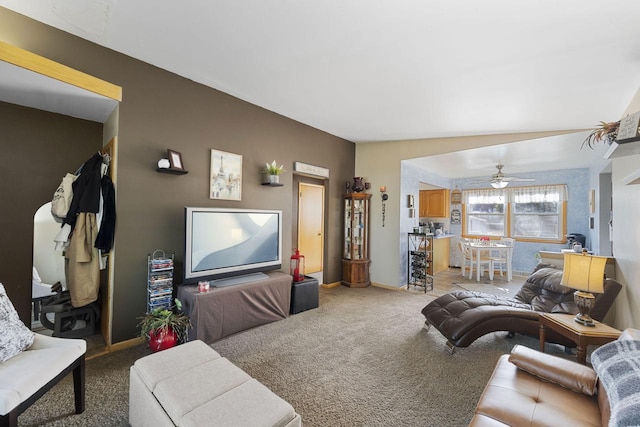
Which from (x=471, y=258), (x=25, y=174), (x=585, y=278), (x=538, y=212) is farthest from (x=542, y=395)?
(x=538, y=212)

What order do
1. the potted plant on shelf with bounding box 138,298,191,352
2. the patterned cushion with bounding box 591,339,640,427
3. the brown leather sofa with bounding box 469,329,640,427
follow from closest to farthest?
the patterned cushion with bounding box 591,339,640,427 → the brown leather sofa with bounding box 469,329,640,427 → the potted plant on shelf with bounding box 138,298,191,352

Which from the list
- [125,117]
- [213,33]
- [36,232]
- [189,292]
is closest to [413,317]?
[189,292]

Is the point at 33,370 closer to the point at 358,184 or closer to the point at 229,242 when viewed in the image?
the point at 229,242

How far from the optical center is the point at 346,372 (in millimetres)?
2264

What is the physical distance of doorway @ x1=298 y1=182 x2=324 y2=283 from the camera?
15.3ft

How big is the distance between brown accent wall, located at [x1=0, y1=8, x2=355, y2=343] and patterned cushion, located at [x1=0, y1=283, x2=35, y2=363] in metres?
0.93

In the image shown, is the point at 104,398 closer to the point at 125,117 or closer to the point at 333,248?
the point at 125,117

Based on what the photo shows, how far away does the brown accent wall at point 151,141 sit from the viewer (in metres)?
2.37

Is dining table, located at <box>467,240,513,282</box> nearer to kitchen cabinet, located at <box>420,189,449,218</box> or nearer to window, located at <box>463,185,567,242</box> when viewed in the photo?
window, located at <box>463,185,567,242</box>

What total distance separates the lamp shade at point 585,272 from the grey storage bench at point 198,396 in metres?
2.36

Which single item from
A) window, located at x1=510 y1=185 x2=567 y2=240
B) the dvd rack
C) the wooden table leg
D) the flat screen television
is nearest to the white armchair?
the dvd rack

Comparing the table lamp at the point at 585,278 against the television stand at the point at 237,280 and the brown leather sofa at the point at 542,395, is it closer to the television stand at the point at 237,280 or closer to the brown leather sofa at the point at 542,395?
the brown leather sofa at the point at 542,395

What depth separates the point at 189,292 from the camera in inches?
A: 105

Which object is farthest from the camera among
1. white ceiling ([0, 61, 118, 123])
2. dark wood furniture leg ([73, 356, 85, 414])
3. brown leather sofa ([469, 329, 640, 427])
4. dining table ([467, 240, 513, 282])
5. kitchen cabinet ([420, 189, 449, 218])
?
kitchen cabinet ([420, 189, 449, 218])
